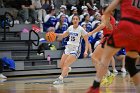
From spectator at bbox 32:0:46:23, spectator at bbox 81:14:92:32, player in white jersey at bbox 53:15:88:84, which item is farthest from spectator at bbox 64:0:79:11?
player in white jersey at bbox 53:15:88:84

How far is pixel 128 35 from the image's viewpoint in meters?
5.74

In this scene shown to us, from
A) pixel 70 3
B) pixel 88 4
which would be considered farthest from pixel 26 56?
pixel 88 4

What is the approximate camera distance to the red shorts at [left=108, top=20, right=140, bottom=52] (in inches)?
226

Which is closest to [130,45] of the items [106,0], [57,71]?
[57,71]

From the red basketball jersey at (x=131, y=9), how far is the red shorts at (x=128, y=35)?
0.28 ft

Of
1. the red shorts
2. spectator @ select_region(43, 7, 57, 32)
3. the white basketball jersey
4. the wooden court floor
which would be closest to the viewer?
the red shorts

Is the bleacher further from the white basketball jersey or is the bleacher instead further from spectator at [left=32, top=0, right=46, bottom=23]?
the white basketball jersey

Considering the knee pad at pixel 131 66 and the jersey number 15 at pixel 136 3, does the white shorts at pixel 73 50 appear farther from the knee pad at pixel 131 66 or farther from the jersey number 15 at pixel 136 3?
the jersey number 15 at pixel 136 3

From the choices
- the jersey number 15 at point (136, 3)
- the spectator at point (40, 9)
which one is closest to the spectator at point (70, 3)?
the spectator at point (40, 9)

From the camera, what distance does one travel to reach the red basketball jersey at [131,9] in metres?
5.77

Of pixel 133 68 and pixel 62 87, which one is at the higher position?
pixel 133 68

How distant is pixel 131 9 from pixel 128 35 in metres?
0.38

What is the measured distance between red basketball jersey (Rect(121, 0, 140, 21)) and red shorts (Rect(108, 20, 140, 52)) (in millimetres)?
85

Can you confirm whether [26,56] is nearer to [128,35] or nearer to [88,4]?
[88,4]
